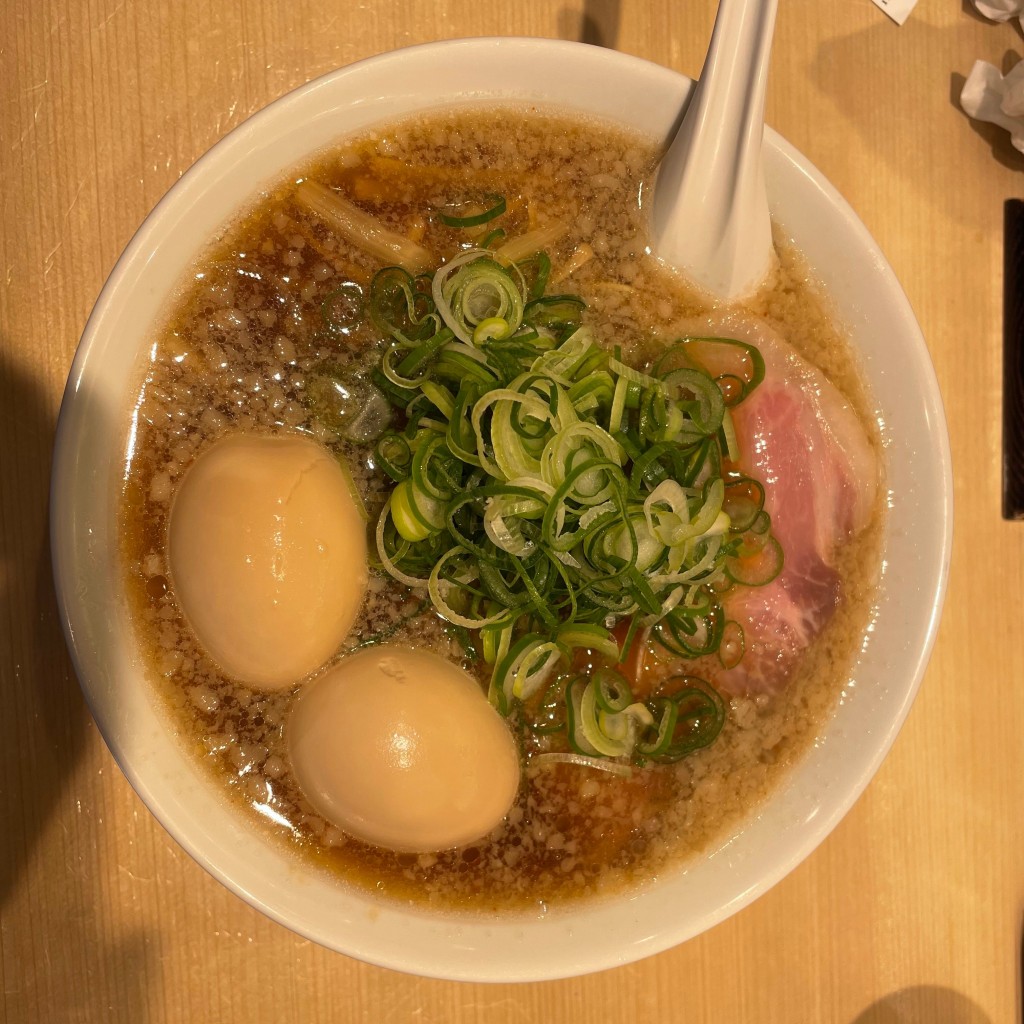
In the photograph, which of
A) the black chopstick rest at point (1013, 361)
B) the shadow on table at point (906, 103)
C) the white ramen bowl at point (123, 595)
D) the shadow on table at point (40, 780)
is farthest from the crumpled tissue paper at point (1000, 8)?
the shadow on table at point (40, 780)

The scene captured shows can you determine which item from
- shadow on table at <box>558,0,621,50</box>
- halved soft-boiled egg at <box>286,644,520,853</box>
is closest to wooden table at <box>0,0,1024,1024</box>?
shadow on table at <box>558,0,621,50</box>

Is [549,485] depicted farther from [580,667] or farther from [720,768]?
[720,768]

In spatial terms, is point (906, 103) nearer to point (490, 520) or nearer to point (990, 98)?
point (990, 98)

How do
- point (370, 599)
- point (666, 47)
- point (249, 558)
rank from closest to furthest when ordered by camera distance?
point (249, 558) → point (370, 599) → point (666, 47)

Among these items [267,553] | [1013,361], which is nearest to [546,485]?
[267,553]

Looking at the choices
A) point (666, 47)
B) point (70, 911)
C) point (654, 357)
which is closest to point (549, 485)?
point (654, 357)

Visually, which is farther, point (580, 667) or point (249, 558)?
point (580, 667)

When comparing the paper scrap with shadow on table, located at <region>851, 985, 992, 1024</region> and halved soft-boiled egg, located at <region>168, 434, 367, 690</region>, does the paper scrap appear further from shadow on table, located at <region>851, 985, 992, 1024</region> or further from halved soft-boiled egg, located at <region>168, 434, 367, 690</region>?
shadow on table, located at <region>851, 985, 992, 1024</region>
